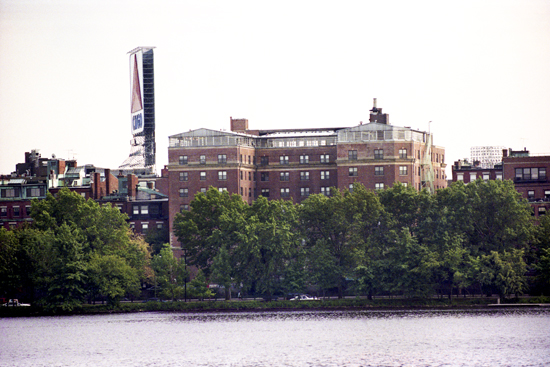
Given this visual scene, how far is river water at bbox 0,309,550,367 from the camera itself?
103 metres

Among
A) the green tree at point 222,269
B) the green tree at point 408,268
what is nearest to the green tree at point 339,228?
the green tree at point 408,268

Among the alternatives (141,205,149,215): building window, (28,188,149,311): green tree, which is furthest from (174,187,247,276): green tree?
(141,205,149,215): building window

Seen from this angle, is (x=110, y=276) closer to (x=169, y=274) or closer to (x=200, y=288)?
(x=169, y=274)

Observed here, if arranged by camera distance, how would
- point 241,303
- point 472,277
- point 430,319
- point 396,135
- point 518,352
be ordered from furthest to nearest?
point 396,135 < point 241,303 < point 472,277 < point 430,319 < point 518,352

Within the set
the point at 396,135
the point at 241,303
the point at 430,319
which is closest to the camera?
the point at 430,319

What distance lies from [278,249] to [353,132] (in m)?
44.3

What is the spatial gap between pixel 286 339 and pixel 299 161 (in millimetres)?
77677

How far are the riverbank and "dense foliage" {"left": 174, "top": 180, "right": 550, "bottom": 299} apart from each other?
1.62 meters

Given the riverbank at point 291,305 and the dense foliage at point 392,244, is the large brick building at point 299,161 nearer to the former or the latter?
the dense foliage at point 392,244

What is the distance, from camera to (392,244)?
477 ft

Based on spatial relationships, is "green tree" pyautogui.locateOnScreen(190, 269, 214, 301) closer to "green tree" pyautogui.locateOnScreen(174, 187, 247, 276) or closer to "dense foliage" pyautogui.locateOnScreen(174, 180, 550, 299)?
"dense foliage" pyautogui.locateOnScreen(174, 180, 550, 299)

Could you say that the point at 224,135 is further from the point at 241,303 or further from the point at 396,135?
the point at 241,303

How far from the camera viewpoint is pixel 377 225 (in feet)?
486

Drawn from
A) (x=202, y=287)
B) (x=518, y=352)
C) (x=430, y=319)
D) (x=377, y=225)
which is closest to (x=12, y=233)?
(x=202, y=287)
